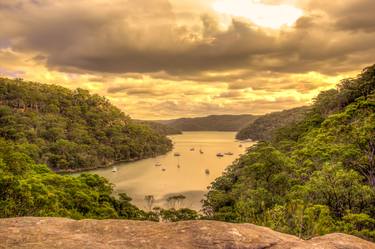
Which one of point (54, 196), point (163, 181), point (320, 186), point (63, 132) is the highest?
point (63, 132)

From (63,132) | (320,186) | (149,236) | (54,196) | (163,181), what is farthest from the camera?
(63,132)

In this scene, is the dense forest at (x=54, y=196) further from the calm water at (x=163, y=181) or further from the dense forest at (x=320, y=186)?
the calm water at (x=163, y=181)

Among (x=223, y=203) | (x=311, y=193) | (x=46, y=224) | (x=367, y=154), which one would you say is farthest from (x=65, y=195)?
(x=46, y=224)

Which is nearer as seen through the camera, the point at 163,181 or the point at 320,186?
the point at 320,186

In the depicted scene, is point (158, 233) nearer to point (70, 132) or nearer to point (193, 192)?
point (193, 192)

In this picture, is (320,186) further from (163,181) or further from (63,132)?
(63,132)

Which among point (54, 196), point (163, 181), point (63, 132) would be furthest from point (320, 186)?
point (63, 132)

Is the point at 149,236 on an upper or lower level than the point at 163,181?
upper

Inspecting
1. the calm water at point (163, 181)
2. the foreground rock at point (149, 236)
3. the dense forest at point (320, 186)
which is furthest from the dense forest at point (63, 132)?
the foreground rock at point (149, 236)

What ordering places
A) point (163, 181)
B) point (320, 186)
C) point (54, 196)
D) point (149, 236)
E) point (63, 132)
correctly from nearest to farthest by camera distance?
point (149, 236) < point (320, 186) < point (54, 196) < point (163, 181) < point (63, 132)
